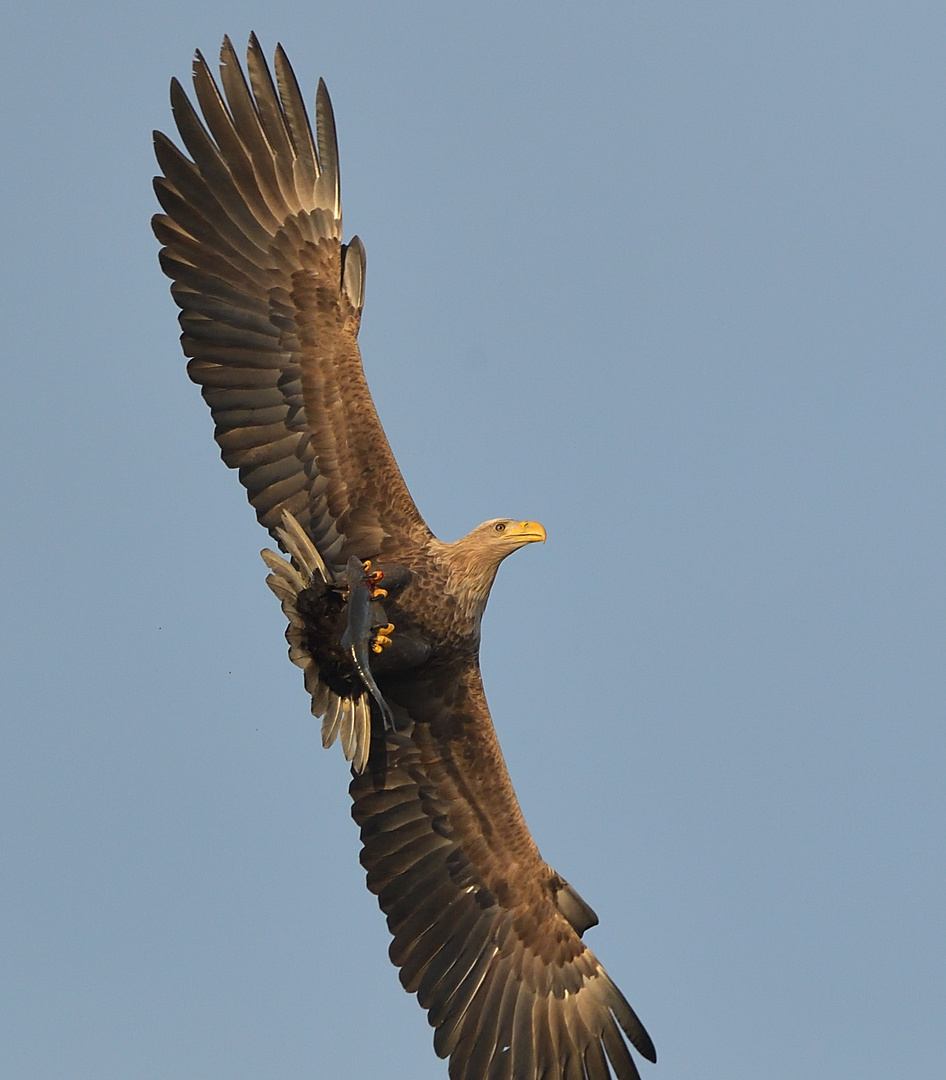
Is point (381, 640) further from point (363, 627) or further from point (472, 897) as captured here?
point (472, 897)

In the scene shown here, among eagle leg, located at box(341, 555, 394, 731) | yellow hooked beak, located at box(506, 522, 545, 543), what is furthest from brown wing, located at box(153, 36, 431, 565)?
yellow hooked beak, located at box(506, 522, 545, 543)

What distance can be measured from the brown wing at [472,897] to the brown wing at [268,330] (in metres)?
1.10

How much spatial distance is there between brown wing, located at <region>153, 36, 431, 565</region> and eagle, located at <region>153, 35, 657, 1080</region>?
11mm

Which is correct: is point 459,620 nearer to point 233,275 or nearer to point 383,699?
point 383,699

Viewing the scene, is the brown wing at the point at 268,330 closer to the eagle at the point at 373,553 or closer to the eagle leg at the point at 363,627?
the eagle at the point at 373,553

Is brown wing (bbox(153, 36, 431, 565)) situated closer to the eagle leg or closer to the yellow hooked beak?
the eagle leg

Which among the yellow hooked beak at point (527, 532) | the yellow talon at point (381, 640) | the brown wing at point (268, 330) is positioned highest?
the brown wing at point (268, 330)

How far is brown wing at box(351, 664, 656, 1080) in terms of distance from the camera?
11.4m

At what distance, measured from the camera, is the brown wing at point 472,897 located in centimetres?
1144

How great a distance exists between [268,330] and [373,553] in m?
1.34

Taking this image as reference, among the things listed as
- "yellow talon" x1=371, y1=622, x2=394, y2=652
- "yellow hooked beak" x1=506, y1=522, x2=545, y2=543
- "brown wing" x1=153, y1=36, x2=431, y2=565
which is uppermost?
"brown wing" x1=153, y1=36, x2=431, y2=565

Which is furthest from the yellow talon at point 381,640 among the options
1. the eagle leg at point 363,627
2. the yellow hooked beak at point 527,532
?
the yellow hooked beak at point 527,532

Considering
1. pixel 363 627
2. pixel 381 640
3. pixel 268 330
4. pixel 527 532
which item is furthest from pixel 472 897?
pixel 268 330

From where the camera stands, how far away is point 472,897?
1166 centimetres
